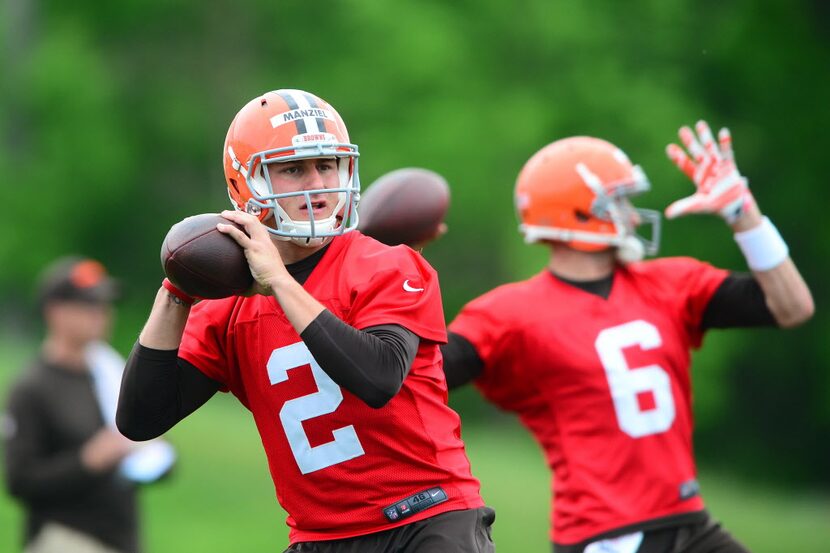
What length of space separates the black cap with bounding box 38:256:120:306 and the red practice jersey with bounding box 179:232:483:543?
3.39 m

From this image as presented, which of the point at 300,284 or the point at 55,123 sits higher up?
the point at 55,123

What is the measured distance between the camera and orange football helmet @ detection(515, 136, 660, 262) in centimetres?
488

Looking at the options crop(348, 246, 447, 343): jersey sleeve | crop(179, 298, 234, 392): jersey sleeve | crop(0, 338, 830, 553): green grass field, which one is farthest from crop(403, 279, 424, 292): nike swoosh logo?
crop(0, 338, 830, 553): green grass field

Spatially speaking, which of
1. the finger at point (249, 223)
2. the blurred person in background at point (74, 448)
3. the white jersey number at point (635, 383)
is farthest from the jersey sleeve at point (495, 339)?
the blurred person in background at point (74, 448)

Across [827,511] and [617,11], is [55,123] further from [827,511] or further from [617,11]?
[827,511]

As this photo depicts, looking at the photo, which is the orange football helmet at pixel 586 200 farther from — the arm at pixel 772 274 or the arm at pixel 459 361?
the arm at pixel 459 361

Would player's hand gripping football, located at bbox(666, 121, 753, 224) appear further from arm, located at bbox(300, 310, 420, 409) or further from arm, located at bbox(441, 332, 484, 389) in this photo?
arm, located at bbox(300, 310, 420, 409)

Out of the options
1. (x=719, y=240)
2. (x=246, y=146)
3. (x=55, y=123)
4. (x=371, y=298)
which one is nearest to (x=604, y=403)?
(x=371, y=298)

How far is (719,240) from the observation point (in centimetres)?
1653

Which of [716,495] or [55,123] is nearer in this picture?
[716,495]

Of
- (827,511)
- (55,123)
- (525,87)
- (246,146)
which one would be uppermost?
(55,123)

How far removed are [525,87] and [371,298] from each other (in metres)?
13.5

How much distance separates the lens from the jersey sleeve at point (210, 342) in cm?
372

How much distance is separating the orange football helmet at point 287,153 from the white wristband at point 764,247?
1.66m
